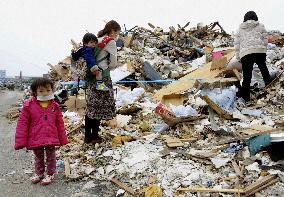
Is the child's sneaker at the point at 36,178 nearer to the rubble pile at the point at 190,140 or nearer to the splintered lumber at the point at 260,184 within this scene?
the rubble pile at the point at 190,140

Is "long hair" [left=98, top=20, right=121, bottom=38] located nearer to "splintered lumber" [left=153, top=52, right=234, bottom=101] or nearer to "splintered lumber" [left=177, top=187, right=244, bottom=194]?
"splintered lumber" [left=177, top=187, right=244, bottom=194]

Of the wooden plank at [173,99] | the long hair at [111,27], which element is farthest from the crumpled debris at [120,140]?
the wooden plank at [173,99]

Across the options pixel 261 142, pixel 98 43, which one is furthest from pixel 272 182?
pixel 98 43

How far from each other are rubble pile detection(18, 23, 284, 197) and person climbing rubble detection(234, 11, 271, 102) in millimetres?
331

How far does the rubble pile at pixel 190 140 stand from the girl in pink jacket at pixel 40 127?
379mm

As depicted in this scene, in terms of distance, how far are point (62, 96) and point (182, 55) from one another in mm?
5461

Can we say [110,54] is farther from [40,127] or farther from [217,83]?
[217,83]

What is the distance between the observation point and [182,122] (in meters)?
5.92

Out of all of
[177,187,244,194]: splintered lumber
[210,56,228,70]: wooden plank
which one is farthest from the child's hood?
[177,187,244,194]: splintered lumber

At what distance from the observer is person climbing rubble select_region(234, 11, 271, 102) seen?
6.78 m

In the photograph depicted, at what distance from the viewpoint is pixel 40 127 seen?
14.1 feet

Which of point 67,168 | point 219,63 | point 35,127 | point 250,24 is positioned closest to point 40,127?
point 35,127

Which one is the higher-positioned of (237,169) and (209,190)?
(237,169)

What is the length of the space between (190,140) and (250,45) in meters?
2.64
